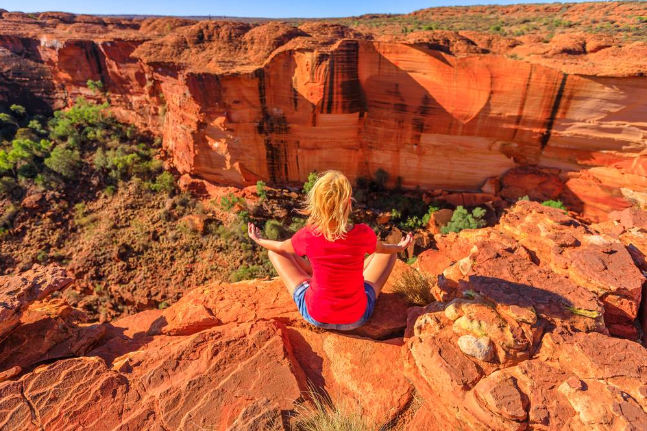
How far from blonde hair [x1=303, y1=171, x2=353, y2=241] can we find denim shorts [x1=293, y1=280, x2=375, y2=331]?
989 millimetres

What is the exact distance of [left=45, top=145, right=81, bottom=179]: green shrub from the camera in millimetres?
12320

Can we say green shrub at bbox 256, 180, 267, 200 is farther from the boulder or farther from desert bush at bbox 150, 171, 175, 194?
the boulder

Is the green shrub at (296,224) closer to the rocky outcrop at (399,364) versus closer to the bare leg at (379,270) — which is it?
the rocky outcrop at (399,364)

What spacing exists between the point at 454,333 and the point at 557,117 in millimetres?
10172

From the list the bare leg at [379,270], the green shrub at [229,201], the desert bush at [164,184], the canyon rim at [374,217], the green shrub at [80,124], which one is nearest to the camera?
the canyon rim at [374,217]

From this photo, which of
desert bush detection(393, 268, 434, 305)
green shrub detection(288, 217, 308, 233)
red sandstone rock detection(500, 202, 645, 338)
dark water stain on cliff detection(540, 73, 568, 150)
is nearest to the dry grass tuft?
desert bush detection(393, 268, 434, 305)

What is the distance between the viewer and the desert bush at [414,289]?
384cm

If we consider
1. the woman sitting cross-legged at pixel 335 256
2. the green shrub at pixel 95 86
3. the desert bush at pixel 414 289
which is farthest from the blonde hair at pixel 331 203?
the green shrub at pixel 95 86

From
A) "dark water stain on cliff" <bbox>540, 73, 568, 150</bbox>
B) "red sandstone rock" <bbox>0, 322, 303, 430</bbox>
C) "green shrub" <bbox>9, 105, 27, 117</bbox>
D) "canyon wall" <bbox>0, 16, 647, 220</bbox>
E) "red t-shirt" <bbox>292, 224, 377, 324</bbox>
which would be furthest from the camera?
"green shrub" <bbox>9, 105, 27, 117</bbox>

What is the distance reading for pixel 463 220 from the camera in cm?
1084

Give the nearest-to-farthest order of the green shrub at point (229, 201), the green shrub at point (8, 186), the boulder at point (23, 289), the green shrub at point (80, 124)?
1. the boulder at point (23, 289)
2. the green shrub at point (8, 186)
3. the green shrub at point (229, 201)
4. the green shrub at point (80, 124)

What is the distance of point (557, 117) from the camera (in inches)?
390

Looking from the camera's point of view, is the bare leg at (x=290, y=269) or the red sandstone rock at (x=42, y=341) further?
the bare leg at (x=290, y=269)

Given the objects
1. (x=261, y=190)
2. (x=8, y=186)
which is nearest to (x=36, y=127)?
(x=8, y=186)
